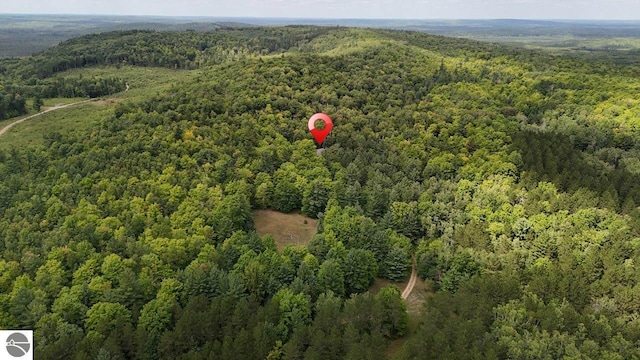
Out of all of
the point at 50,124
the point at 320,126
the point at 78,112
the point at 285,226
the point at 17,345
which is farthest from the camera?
the point at 78,112

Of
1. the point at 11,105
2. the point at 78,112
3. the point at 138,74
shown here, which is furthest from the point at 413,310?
the point at 138,74

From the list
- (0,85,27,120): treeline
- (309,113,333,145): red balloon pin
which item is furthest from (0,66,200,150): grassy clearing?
(309,113,333,145): red balloon pin

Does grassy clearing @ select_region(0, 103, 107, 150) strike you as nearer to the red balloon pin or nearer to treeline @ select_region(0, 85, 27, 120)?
treeline @ select_region(0, 85, 27, 120)

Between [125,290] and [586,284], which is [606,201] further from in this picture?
[125,290]

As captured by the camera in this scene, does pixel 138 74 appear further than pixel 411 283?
Yes

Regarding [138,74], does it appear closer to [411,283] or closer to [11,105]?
[11,105]

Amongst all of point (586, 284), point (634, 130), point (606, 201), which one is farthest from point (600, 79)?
point (586, 284)
